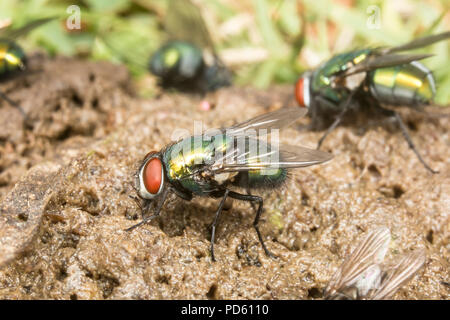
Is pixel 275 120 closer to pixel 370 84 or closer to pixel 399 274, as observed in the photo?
pixel 370 84

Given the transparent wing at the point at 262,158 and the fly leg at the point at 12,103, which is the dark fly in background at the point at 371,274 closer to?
the transparent wing at the point at 262,158

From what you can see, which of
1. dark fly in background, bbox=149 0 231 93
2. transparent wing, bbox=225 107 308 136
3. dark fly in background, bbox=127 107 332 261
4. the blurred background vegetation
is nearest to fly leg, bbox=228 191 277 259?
dark fly in background, bbox=127 107 332 261

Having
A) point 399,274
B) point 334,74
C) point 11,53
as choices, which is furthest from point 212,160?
point 11,53

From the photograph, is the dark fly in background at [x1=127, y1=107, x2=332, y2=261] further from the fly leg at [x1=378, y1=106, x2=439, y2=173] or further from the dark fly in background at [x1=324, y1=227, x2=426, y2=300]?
the fly leg at [x1=378, y1=106, x2=439, y2=173]

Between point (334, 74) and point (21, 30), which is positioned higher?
point (21, 30)

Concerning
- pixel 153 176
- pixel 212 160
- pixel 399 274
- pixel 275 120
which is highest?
pixel 275 120
